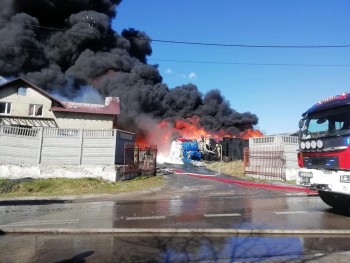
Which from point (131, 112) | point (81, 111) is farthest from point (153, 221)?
point (131, 112)

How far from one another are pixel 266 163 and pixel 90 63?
34165 mm

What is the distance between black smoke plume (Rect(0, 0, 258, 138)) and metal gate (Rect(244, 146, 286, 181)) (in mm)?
22752

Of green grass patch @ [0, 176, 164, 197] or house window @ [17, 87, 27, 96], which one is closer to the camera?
green grass patch @ [0, 176, 164, 197]

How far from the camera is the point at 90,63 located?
4691cm

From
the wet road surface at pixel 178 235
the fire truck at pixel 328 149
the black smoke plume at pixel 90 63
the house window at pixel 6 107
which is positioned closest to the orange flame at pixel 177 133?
the black smoke plume at pixel 90 63

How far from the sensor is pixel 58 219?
7.96m

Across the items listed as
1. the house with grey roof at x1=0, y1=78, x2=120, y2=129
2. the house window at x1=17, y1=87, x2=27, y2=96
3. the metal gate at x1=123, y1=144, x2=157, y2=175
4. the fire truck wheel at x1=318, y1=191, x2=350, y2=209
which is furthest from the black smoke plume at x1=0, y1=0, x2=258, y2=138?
the fire truck wheel at x1=318, y1=191, x2=350, y2=209

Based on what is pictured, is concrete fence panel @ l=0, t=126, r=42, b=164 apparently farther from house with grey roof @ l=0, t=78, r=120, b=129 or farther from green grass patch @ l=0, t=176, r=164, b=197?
house with grey roof @ l=0, t=78, r=120, b=129

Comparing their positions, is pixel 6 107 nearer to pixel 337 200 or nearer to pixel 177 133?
pixel 177 133

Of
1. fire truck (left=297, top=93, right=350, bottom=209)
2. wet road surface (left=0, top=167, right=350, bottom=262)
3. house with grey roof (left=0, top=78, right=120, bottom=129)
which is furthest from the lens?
house with grey roof (left=0, top=78, right=120, bottom=129)

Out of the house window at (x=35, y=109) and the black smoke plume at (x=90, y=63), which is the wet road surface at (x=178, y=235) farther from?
the black smoke plume at (x=90, y=63)

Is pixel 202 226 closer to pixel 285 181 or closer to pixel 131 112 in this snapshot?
pixel 285 181

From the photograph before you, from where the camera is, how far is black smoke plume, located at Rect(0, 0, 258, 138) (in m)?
45.3

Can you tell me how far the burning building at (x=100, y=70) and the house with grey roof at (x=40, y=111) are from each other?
1052 centimetres
